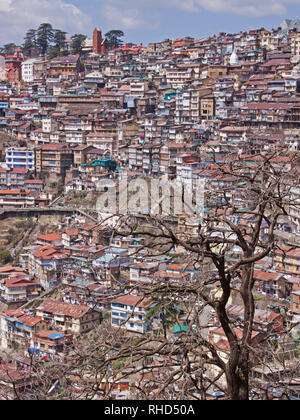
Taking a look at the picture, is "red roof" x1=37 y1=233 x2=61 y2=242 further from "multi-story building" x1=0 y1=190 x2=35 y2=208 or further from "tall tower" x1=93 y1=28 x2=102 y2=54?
"tall tower" x1=93 y1=28 x2=102 y2=54

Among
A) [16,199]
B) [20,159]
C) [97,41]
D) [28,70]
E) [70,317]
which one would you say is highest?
[97,41]

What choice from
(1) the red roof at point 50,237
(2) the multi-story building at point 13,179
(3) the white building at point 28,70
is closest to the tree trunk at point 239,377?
(1) the red roof at point 50,237

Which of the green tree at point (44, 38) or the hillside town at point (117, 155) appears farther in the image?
the green tree at point (44, 38)

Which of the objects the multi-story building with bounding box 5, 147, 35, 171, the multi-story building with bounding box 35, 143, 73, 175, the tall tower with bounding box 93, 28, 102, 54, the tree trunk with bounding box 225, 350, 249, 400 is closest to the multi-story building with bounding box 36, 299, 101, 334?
the multi-story building with bounding box 35, 143, 73, 175

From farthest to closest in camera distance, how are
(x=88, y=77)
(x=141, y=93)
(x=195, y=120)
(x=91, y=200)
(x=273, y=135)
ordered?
1. (x=88, y=77)
2. (x=141, y=93)
3. (x=195, y=120)
4. (x=91, y=200)
5. (x=273, y=135)

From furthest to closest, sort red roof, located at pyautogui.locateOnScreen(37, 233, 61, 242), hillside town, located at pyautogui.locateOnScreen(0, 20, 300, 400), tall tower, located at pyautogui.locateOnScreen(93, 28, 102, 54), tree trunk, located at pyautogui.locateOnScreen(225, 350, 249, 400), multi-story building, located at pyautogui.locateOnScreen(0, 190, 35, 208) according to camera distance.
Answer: tall tower, located at pyautogui.locateOnScreen(93, 28, 102, 54) → multi-story building, located at pyautogui.locateOnScreen(0, 190, 35, 208) → red roof, located at pyautogui.locateOnScreen(37, 233, 61, 242) → hillside town, located at pyautogui.locateOnScreen(0, 20, 300, 400) → tree trunk, located at pyautogui.locateOnScreen(225, 350, 249, 400)

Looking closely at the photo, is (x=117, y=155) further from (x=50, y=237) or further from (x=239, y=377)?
(x=239, y=377)

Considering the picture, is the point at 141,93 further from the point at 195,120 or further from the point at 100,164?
the point at 100,164

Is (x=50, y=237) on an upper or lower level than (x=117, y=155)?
lower

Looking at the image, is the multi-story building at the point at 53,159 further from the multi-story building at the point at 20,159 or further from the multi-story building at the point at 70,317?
the multi-story building at the point at 70,317

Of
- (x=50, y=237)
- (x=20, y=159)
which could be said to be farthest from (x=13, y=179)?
(x=50, y=237)
